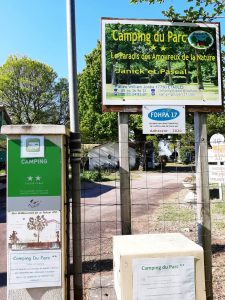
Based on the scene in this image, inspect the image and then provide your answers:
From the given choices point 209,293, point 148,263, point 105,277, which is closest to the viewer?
point 148,263

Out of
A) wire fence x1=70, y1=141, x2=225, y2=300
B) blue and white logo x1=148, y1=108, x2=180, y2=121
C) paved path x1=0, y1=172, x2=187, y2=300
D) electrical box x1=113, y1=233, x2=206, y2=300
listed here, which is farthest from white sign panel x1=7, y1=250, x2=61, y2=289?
blue and white logo x1=148, y1=108, x2=180, y2=121

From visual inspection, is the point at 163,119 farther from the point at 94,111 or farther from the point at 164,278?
the point at 94,111

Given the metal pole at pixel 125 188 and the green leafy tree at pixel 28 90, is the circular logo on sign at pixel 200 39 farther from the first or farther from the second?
the green leafy tree at pixel 28 90

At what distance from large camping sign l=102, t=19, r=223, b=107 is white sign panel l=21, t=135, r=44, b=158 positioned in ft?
3.63

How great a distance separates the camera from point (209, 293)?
4.01m

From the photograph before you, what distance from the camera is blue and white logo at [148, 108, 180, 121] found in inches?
162

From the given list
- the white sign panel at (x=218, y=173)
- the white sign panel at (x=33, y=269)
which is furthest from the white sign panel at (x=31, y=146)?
the white sign panel at (x=218, y=173)

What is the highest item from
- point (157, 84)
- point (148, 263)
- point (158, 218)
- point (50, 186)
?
point (157, 84)

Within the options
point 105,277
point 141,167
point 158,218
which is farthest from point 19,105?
point 105,277

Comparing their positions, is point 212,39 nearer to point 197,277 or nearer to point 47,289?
point 197,277

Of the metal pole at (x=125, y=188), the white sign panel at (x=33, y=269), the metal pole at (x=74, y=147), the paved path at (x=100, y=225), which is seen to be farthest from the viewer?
the paved path at (x=100, y=225)

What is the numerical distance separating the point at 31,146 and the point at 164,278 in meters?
1.76

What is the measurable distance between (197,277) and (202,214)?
1265 mm

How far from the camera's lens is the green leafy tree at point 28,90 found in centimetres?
3909
